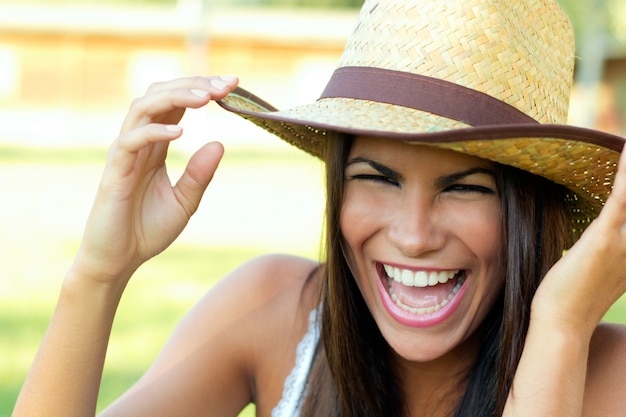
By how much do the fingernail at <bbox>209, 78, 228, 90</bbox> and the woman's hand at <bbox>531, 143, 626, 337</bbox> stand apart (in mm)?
843

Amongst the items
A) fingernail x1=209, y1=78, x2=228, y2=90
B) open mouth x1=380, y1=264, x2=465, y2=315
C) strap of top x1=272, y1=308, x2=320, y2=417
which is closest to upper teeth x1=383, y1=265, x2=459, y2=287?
open mouth x1=380, y1=264, x2=465, y2=315

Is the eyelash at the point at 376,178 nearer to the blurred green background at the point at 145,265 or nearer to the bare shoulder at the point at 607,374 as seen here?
the bare shoulder at the point at 607,374

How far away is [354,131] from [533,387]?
0.66 m

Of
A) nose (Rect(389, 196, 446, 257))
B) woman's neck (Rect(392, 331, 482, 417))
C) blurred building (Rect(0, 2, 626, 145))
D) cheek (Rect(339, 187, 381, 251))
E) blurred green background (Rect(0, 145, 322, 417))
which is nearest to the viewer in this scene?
nose (Rect(389, 196, 446, 257))

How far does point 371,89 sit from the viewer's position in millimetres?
2328

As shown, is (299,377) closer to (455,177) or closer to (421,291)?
(421,291)

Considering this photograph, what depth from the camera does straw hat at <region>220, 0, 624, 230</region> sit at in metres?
2.12

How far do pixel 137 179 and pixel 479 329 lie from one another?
945mm

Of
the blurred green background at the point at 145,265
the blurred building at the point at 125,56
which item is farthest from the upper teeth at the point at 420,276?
the blurred building at the point at 125,56

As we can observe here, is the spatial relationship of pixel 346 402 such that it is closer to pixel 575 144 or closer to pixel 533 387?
pixel 533 387

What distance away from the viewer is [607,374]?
227 centimetres

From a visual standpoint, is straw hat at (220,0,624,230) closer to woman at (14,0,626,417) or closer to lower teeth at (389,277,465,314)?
woman at (14,0,626,417)

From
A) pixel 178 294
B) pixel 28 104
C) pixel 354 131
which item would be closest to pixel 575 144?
pixel 354 131

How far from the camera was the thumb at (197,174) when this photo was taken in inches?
92.2
